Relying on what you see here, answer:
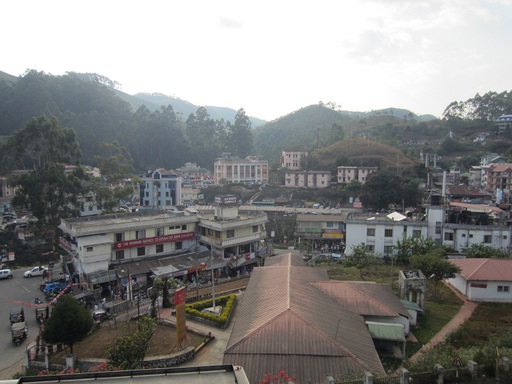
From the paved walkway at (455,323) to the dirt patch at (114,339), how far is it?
33.2 ft

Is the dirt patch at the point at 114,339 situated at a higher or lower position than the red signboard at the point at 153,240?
lower

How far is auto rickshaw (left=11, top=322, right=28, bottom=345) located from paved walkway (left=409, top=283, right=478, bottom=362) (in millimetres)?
18403

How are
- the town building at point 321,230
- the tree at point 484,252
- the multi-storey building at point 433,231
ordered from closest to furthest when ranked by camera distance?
1. the tree at point 484,252
2. the multi-storey building at point 433,231
3. the town building at point 321,230

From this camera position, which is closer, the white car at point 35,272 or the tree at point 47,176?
the white car at point 35,272

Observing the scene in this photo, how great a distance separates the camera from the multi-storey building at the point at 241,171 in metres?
70.4

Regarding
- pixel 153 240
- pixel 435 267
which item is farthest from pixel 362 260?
pixel 153 240

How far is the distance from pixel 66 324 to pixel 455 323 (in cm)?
1892

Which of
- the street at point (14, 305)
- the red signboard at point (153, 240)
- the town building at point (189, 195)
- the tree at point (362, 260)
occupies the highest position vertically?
the town building at point (189, 195)

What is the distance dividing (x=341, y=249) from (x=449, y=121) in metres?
72.2

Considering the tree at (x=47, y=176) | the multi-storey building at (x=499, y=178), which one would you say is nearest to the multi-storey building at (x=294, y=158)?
the multi-storey building at (x=499, y=178)

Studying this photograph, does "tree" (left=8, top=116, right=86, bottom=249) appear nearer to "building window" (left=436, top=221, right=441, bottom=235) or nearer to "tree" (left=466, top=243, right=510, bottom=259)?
"building window" (left=436, top=221, right=441, bottom=235)

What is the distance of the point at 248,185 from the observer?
68250 millimetres

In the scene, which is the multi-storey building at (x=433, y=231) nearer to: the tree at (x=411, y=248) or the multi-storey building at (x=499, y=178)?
the tree at (x=411, y=248)

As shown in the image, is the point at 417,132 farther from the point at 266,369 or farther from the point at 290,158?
the point at 266,369
